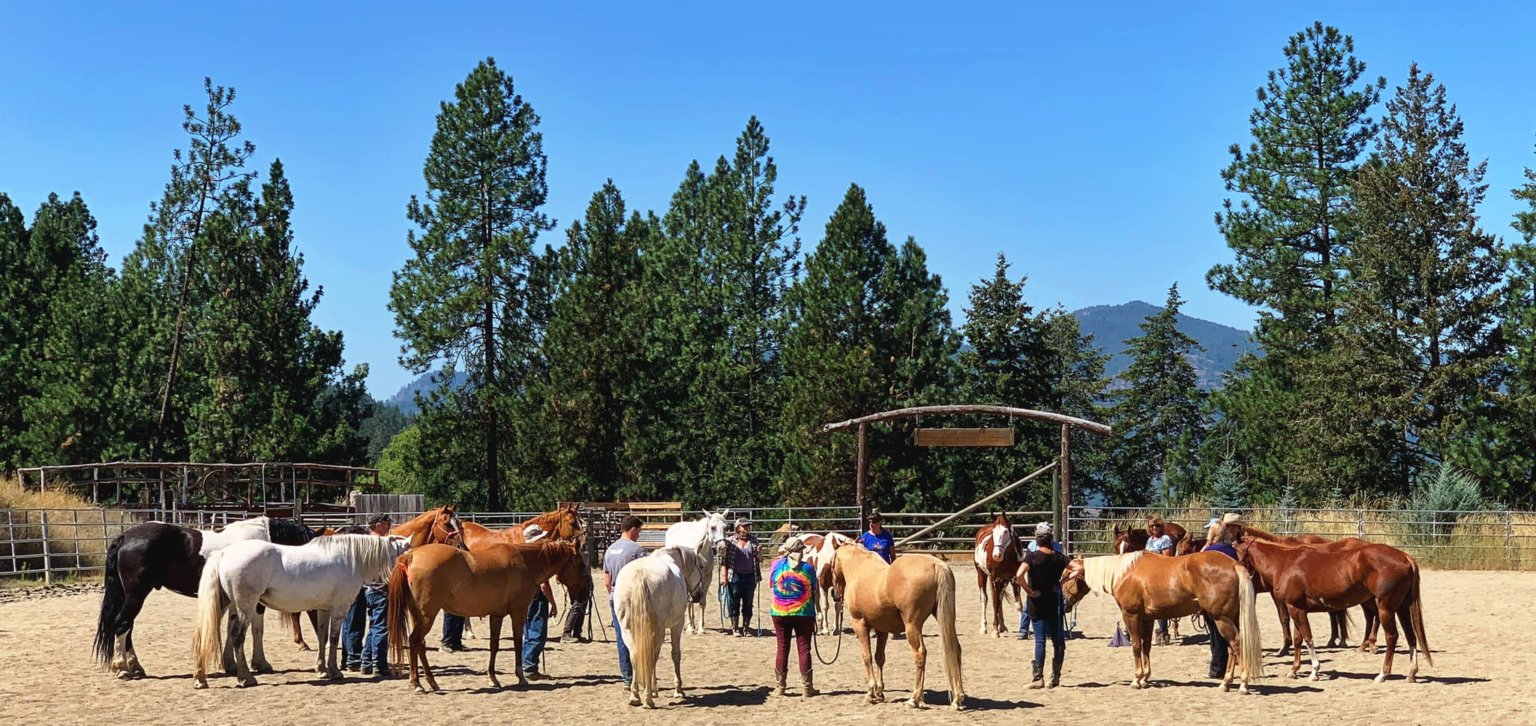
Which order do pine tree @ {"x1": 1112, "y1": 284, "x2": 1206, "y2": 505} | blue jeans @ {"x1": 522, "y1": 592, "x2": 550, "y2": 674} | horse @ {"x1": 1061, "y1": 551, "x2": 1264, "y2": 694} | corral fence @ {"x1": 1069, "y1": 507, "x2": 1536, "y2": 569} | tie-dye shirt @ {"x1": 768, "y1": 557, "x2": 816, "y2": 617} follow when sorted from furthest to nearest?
pine tree @ {"x1": 1112, "y1": 284, "x2": 1206, "y2": 505}, corral fence @ {"x1": 1069, "y1": 507, "x2": 1536, "y2": 569}, blue jeans @ {"x1": 522, "y1": 592, "x2": 550, "y2": 674}, horse @ {"x1": 1061, "y1": 551, "x2": 1264, "y2": 694}, tie-dye shirt @ {"x1": 768, "y1": 557, "x2": 816, "y2": 617}

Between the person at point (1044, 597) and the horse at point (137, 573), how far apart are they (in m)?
8.00

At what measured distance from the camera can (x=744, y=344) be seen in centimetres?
4588

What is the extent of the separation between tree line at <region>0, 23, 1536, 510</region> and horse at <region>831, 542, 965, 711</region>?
84.7ft

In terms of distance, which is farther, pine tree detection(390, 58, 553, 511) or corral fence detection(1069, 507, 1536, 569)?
pine tree detection(390, 58, 553, 511)

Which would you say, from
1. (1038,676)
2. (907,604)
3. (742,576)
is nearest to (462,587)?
(907,604)

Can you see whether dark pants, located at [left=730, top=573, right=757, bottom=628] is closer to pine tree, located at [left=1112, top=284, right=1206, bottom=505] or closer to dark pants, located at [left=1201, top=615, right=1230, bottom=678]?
dark pants, located at [left=1201, top=615, right=1230, bottom=678]

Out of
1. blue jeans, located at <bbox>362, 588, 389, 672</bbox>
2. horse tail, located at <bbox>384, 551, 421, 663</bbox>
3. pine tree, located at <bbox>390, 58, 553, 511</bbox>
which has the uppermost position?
pine tree, located at <bbox>390, 58, 553, 511</bbox>

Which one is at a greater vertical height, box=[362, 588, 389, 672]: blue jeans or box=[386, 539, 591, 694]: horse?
box=[386, 539, 591, 694]: horse

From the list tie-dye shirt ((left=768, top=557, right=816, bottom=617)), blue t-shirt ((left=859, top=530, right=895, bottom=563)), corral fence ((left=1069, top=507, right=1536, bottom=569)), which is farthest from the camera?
corral fence ((left=1069, top=507, right=1536, bottom=569))

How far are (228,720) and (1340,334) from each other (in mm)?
35241

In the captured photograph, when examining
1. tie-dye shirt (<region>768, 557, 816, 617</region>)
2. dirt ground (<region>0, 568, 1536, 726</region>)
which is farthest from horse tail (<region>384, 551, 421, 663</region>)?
tie-dye shirt (<region>768, 557, 816, 617</region>)

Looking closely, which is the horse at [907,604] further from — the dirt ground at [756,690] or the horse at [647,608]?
the horse at [647,608]

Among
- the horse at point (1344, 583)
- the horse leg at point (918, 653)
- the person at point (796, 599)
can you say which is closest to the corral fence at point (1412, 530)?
the horse at point (1344, 583)

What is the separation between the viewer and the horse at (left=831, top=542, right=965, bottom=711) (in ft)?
37.9
